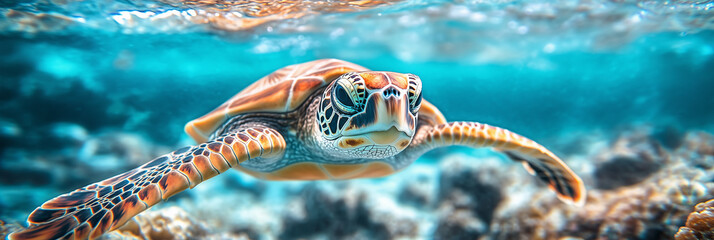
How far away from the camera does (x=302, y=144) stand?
8.82 ft

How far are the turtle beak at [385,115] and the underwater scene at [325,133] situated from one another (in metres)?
0.01

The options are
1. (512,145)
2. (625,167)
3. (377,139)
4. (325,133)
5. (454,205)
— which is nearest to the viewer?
(377,139)

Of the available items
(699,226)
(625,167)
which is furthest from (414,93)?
(625,167)

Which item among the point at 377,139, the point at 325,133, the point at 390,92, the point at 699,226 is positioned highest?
the point at 390,92

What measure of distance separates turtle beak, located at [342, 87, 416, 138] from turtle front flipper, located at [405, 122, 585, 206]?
1.11 meters

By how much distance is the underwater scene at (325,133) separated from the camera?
1.99 metres

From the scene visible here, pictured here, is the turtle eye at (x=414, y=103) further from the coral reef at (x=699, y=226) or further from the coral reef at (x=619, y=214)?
the coral reef at (x=699, y=226)

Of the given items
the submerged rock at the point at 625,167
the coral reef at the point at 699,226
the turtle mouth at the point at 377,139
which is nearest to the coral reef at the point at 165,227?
the turtle mouth at the point at 377,139

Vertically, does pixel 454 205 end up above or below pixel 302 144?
below

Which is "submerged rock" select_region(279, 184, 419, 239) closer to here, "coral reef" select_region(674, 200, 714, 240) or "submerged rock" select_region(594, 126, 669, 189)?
"coral reef" select_region(674, 200, 714, 240)

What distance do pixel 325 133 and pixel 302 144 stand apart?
72cm

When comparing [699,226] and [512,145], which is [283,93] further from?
[699,226]

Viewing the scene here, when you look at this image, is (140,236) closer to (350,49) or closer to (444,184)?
(444,184)

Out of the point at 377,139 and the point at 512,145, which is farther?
the point at 512,145
